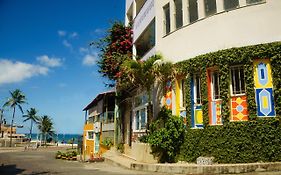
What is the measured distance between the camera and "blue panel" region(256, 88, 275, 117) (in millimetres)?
11555

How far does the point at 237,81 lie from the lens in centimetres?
1265

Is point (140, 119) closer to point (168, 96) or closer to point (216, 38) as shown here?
point (168, 96)

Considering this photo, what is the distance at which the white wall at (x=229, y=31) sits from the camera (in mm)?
12109

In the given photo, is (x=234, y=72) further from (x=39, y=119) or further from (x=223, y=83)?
(x=39, y=119)

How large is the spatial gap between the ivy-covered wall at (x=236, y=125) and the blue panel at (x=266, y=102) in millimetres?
188

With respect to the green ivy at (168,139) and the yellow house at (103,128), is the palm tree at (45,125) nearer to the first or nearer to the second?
the yellow house at (103,128)

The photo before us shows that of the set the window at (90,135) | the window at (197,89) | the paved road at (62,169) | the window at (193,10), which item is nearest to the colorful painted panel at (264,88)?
the window at (197,89)

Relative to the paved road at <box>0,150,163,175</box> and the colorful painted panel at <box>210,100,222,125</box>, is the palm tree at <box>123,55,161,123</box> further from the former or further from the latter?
the paved road at <box>0,150,163,175</box>

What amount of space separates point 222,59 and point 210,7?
3.03m

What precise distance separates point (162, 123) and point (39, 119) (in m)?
82.6

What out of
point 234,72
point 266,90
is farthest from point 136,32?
point 266,90

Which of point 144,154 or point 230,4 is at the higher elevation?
point 230,4

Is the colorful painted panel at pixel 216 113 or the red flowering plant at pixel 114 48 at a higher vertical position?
the red flowering plant at pixel 114 48

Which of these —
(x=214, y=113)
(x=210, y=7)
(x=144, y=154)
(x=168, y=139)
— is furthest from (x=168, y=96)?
(x=210, y=7)
